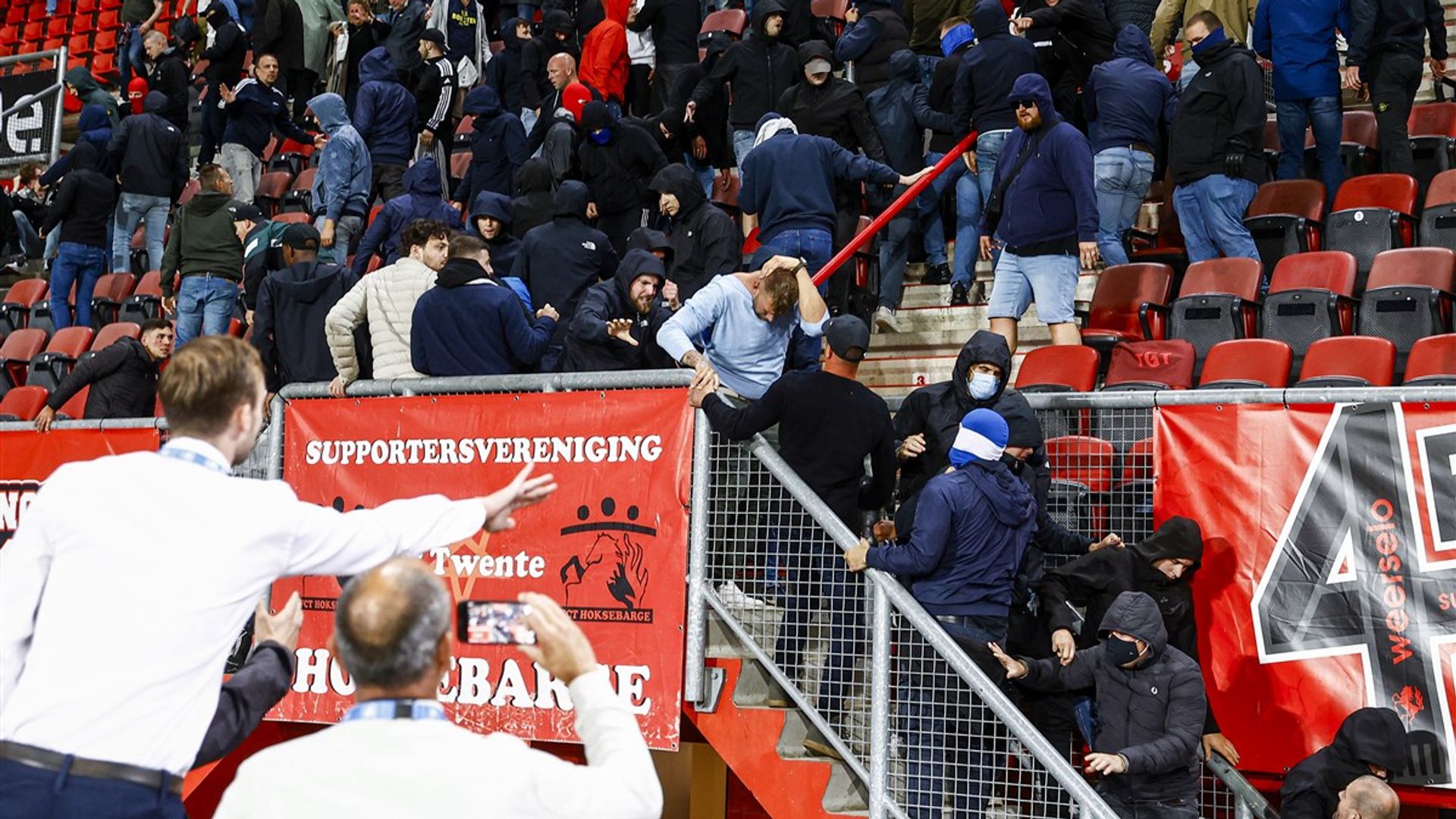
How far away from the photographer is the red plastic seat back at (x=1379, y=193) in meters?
9.12

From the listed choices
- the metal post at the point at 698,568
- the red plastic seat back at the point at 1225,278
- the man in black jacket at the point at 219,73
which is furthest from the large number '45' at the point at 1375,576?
the man in black jacket at the point at 219,73

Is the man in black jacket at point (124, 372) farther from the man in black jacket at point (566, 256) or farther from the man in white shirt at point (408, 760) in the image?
the man in white shirt at point (408, 760)

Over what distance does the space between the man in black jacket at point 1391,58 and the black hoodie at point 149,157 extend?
826 centimetres

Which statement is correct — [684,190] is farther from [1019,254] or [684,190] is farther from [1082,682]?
[1082,682]

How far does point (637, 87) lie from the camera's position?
43.7 ft

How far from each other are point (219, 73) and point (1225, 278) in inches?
367

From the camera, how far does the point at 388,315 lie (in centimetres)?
802

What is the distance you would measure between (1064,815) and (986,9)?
563 centimetres

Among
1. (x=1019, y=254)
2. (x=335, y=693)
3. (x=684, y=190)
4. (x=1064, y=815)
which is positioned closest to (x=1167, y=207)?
(x=1019, y=254)

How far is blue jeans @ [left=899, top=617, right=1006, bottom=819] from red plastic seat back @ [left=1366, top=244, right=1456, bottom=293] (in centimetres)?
356

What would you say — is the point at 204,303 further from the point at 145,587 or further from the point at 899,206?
the point at 145,587

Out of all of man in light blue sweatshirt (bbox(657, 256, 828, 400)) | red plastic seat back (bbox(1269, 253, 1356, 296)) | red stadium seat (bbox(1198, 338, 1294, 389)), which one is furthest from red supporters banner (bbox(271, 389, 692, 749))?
red plastic seat back (bbox(1269, 253, 1356, 296))

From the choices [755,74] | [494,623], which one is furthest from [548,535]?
[755,74]

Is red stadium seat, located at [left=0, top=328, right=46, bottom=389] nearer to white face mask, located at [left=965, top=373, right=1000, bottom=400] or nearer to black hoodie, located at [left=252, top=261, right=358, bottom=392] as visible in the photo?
black hoodie, located at [left=252, top=261, right=358, bottom=392]
